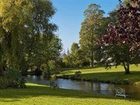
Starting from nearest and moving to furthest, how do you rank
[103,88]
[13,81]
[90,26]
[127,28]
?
[127,28] → [13,81] → [103,88] → [90,26]

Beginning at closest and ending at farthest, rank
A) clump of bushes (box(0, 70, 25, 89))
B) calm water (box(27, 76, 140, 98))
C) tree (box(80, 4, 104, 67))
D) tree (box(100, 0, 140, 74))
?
1. tree (box(100, 0, 140, 74))
2. clump of bushes (box(0, 70, 25, 89))
3. calm water (box(27, 76, 140, 98))
4. tree (box(80, 4, 104, 67))

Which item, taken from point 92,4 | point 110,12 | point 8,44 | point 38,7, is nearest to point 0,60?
point 8,44

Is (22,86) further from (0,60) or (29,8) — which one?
(29,8)

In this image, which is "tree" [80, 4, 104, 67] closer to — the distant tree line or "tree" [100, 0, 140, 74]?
the distant tree line

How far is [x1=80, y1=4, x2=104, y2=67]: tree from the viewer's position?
348 ft

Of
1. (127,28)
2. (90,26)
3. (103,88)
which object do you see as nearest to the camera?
(127,28)

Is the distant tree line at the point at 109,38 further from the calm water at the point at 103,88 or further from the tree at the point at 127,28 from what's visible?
the calm water at the point at 103,88

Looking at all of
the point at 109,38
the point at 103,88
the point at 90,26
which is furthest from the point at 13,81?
the point at 90,26

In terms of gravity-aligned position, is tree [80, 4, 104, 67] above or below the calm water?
above

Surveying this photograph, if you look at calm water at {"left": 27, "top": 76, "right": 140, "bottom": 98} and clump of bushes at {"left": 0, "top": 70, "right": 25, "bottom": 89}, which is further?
calm water at {"left": 27, "top": 76, "right": 140, "bottom": 98}

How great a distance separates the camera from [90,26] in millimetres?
106062

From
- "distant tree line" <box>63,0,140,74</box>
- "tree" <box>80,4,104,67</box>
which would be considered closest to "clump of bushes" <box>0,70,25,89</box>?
"distant tree line" <box>63,0,140,74</box>

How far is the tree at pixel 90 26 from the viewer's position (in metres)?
106

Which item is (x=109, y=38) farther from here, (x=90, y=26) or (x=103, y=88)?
(x=90, y=26)
